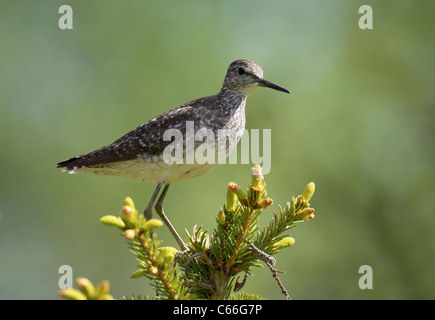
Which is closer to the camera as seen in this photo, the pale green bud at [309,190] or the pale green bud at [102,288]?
the pale green bud at [102,288]

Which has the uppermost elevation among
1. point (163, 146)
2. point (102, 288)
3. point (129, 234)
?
point (163, 146)

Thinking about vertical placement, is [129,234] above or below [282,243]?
above

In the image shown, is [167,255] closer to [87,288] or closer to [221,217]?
[87,288]

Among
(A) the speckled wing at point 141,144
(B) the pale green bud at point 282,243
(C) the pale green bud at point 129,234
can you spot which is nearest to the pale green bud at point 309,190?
(B) the pale green bud at point 282,243

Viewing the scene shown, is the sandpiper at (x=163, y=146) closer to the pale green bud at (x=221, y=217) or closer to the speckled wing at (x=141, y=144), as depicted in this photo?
the speckled wing at (x=141, y=144)

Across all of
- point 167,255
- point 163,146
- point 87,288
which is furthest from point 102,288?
point 163,146

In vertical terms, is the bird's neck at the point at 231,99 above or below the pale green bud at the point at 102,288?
above

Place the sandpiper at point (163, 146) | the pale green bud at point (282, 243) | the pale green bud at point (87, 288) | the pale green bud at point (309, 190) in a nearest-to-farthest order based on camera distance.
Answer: the pale green bud at point (87, 288) → the pale green bud at point (309, 190) → the pale green bud at point (282, 243) → the sandpiper at point (163, 146)
